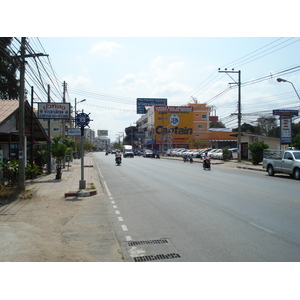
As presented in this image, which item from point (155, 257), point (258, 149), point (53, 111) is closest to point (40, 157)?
point (53, 111)

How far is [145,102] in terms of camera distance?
91875 millimetres

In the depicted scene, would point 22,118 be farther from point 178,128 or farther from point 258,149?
point 178,128

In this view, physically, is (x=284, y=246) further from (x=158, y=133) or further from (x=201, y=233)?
(x=158, y=133)

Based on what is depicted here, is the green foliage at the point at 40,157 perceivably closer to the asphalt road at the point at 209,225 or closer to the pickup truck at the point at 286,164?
the asphalt road at the point at 209,225

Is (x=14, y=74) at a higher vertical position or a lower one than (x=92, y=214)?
higher

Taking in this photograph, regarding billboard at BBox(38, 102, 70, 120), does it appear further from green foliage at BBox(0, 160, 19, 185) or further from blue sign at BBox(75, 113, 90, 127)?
green foliage at BBox(0, 160, 19, 185)

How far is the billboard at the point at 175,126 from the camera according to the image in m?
92.4

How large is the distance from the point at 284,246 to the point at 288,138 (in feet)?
89.9

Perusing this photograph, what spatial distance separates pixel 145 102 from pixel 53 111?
2871 inches

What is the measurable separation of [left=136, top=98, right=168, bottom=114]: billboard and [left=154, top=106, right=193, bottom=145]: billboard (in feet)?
5.74

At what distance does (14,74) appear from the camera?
35.9 meters

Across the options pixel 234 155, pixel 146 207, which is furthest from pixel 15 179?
pixel 234 155

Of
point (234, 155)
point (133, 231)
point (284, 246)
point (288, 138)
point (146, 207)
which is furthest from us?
point (234, 155)

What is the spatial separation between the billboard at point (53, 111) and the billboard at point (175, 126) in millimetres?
72292
